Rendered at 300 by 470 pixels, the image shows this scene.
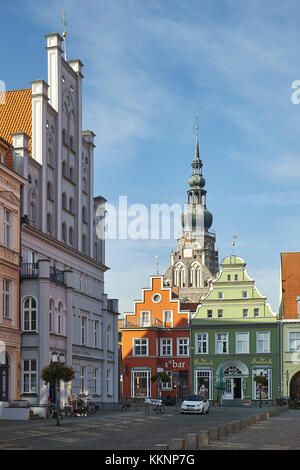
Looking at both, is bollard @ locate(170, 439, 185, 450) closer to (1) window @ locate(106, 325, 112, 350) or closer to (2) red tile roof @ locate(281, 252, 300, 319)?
(1) window @ locate(106, 325, 112, 350)

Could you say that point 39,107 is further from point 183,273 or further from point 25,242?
point 183,273

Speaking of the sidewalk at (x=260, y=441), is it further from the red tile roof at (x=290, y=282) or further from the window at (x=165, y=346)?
the window at (x=165, y=346)

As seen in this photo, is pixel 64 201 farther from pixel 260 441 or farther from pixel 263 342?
pixel 263 342

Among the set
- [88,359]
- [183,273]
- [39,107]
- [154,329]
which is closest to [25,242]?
[39,107]

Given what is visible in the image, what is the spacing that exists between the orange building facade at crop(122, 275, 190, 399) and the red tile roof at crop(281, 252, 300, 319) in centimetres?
1081

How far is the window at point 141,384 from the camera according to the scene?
3219 inches

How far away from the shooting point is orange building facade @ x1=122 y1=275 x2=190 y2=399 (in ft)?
270

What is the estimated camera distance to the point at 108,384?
190 feet

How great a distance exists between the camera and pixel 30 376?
4359 centimetres

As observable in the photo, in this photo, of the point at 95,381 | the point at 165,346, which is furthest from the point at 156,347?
the point at 95,381

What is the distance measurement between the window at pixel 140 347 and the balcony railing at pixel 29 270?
40.9 m

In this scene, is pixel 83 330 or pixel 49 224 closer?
pixel 49 224

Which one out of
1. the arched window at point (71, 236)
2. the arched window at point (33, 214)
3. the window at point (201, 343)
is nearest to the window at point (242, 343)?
the window at point (201, 343)

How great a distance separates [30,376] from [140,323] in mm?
41822
